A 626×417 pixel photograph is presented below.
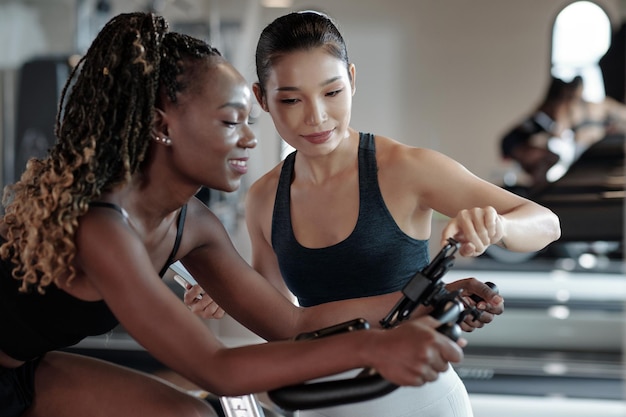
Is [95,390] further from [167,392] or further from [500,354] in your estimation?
[500,354]

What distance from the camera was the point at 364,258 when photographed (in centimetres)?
157

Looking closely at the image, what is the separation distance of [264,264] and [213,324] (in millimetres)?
3172

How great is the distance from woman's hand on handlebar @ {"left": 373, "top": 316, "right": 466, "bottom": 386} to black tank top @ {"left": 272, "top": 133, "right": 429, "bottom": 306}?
60 centimetres

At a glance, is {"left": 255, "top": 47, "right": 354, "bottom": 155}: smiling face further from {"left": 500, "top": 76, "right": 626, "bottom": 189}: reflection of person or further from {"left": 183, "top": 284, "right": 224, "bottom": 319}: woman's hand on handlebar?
{"left": 500, "top": 76, "right": 626, "bottom": 189}: reflection of person

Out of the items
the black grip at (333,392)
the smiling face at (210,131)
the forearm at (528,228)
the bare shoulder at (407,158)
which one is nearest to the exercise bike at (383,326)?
the black grip at (333,392)

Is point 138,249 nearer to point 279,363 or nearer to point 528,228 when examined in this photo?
point 279,363

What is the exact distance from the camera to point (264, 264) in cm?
176

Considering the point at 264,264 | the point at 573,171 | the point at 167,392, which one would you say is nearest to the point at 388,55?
the point at 573,171

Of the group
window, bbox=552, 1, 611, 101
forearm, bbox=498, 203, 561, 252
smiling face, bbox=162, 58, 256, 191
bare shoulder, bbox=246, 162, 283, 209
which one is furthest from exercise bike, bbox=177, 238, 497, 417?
window, bbox=552, 1, 611, 101

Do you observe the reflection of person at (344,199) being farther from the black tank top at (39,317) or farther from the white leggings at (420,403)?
the black tank top at (39,317)

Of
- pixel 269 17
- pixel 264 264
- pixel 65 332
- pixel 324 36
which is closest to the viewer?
pixel 65 332

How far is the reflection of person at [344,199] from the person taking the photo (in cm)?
148

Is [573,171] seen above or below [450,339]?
below

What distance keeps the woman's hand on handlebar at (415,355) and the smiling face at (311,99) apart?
617 millimetres
